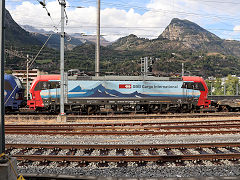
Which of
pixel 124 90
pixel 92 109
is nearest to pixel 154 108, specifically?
pixel 124 90

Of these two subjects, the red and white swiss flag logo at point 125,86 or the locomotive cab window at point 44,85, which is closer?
the locomotive cab window at point 44,85

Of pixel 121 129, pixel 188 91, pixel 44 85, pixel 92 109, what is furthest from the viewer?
pixel 188 91

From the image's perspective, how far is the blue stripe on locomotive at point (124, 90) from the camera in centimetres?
1891

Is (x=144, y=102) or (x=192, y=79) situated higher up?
(x=192, y=79)

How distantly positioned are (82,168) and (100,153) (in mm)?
1416

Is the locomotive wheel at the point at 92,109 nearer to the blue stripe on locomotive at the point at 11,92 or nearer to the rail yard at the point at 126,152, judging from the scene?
the blue stripe on locomotive at the point at 11,92

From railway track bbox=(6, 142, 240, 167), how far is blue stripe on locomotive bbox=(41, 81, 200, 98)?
10095 millimetres

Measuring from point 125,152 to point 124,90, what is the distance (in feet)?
36.9

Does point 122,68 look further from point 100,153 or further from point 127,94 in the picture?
point 100,153

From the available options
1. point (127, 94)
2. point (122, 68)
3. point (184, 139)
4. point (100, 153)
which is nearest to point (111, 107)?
point (127, 94)

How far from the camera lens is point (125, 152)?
857 cm

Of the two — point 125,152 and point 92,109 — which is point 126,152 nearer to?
point 125,152

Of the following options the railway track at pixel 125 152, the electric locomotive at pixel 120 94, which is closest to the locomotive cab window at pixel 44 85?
the electric locomotive at pixel 120 94

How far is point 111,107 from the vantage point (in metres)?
19.9
